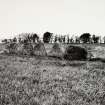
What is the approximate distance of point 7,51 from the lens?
24.6 metres

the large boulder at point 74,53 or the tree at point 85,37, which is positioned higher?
the tree at point 85,37

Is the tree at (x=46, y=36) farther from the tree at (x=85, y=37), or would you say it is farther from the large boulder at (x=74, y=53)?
the large boulder at (x=74, y=53)

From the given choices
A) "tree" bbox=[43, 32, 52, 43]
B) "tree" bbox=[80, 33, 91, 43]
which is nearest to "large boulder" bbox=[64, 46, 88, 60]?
"tree" bbox=[80, 33, 91, 43]

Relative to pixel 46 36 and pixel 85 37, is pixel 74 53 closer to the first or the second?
pixel 85 37

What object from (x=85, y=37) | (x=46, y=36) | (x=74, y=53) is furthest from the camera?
(x=46, y=36)

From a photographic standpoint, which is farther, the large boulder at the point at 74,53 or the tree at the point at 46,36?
the tree at the point at 46,36

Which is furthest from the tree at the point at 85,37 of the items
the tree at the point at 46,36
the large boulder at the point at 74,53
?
the large boulder at the point at 74,53

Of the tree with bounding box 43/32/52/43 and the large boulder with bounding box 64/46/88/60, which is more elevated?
the tree with bounding box 43/32/52/43

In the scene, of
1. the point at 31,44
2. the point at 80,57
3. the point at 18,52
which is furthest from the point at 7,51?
the point at 80,57

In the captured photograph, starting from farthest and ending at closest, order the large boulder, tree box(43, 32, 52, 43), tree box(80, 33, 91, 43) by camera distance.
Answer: tree box(43, 32, 52, 43), tree box(80, 33, 91, 43), the large boulder

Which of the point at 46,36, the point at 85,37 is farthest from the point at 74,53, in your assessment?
the point at 46,36

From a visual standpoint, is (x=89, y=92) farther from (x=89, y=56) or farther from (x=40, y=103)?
(x=89, y=56)

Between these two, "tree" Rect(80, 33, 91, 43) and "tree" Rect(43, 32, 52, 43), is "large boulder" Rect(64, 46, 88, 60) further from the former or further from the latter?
"tree" Rect(43, 32, 52, 43)

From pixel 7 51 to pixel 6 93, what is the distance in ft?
65.8
